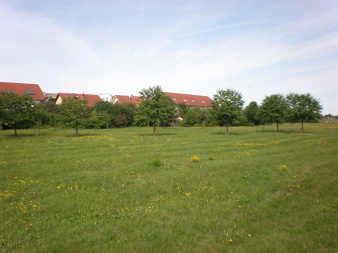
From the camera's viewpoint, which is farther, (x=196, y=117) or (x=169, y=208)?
(x=196, y=117)

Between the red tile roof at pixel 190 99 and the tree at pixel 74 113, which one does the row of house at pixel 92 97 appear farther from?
the tree at pixel 74 113

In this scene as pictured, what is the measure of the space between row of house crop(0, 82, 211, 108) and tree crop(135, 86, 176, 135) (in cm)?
1031

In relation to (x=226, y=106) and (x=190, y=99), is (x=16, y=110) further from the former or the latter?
(x=190, y=99)

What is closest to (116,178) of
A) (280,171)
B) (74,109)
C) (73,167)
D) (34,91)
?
(73,167)

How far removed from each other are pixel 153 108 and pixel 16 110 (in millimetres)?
17505

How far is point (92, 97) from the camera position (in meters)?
87.8

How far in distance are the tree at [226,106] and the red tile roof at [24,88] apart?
2222 inches

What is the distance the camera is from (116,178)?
10.7 meters

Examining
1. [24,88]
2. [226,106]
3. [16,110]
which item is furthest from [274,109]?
[24,88]

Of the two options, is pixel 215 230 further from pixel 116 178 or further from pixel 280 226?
pixel 116 178

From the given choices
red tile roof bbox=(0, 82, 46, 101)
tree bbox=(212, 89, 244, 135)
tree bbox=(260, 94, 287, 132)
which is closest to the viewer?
tree bbox=(212, 89, 244, 135)

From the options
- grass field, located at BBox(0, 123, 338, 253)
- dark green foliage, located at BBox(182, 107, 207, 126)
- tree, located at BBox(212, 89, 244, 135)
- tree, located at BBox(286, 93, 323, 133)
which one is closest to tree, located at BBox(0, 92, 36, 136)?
grass field, located at BBox(0, 123, 338, 253)

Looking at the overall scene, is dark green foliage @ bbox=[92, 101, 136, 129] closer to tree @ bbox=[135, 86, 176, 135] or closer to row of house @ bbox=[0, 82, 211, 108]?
row of house @ bbox=[0, 82, 211, 108]

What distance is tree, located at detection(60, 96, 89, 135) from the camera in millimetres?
33222
